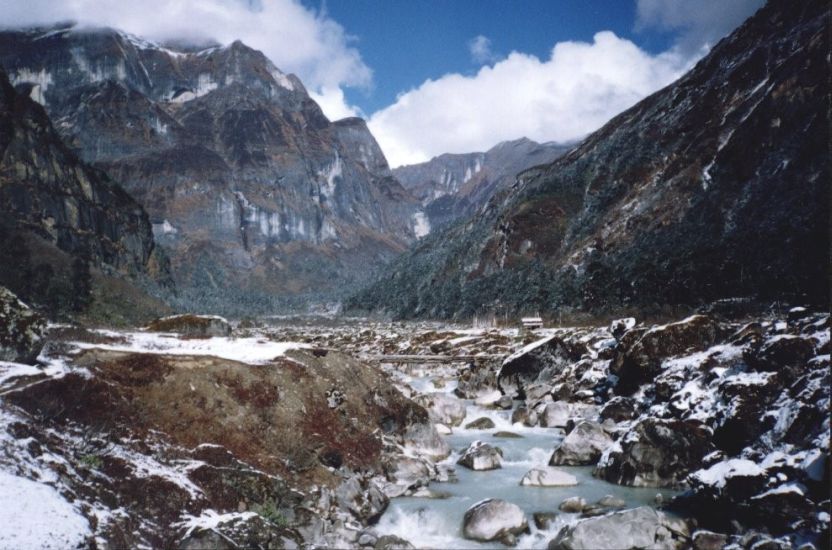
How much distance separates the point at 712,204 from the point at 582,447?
12279 cm

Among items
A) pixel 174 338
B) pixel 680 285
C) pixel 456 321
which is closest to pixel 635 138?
pixel 456 321

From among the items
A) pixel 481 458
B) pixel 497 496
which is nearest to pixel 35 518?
pixel 497 496

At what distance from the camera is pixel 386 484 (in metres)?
25.0

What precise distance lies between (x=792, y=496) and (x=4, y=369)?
2910 centimetres

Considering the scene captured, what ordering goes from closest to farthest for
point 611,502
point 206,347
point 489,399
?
1. point 611,502
2. point 206,347
3. point 489,399

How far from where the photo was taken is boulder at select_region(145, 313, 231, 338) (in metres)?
40.0

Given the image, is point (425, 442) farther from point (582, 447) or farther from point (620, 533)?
point (620, 533)

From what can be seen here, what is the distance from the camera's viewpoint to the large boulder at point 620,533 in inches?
739

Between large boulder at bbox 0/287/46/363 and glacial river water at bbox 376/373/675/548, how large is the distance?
15926mm

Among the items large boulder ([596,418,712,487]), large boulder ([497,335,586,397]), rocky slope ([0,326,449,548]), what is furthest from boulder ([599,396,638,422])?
large boulder ([497,335,586,397])

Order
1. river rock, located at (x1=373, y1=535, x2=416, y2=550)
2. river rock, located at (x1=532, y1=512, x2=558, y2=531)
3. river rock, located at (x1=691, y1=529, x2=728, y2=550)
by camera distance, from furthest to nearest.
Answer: river rock, located at (x1=532, y1=512, x2=558, y2=531) → river rock, located at (x1=373, y1=535, x2=416, y2=550) → river rock, located at (x1=691, y1=529, x2=728, y2=550)

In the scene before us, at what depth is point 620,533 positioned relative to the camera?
62.5 feet

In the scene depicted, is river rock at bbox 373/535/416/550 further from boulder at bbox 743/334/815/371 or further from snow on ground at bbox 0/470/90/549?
boulder at bbox 743/334/815/371

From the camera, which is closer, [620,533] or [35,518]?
[35,518]
